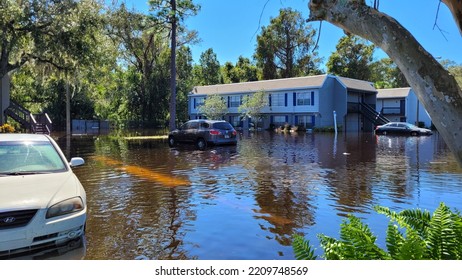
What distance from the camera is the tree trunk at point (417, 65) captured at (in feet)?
8.87

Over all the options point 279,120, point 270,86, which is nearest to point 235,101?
point 270,86

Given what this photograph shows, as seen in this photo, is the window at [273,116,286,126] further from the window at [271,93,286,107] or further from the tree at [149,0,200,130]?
the tree at [149,0,200,130]

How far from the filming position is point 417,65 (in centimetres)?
281

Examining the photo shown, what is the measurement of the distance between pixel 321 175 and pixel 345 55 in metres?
54.5

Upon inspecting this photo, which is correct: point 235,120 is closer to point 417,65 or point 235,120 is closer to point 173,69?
point 173,69

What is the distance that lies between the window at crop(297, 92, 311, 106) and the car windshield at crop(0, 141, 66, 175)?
39788mm

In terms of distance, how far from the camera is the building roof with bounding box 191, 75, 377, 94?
44.1 metres

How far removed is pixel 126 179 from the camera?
→ 34.3 feet

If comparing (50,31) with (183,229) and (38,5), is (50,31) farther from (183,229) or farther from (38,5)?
(183,229)

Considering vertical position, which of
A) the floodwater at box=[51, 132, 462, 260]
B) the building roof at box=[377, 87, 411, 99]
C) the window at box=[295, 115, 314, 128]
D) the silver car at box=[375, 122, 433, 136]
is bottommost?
the floodwater at box=[51, 132, 462, 260]

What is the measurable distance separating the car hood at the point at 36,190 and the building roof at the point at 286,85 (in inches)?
1563

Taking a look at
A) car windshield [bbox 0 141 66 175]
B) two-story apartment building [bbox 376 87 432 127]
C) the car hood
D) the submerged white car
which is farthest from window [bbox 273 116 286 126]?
the car hood

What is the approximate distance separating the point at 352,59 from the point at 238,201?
58.2 meters
